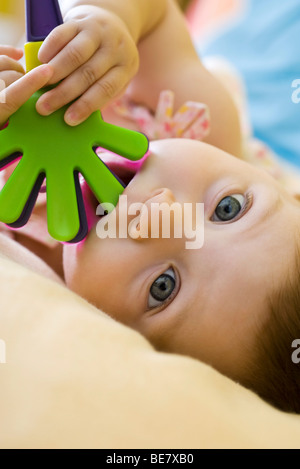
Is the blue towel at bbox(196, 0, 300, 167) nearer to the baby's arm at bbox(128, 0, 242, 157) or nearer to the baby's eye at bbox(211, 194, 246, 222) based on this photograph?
the baby's arm at bbox(128, 0, 242, 157)

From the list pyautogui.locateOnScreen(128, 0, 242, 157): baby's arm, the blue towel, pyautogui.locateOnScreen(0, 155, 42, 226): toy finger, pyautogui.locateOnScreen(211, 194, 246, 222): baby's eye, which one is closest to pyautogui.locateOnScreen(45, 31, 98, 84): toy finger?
pyautogui.locateOnScreen(0, 155, 42, 226): toy finger

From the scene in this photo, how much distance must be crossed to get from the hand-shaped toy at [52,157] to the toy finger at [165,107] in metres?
0.29

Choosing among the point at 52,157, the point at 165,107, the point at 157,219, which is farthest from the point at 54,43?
the point at 165,107

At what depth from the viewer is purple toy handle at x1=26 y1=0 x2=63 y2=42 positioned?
26.3 inches

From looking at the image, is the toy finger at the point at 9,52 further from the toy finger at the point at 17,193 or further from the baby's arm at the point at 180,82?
the baby's arm at the point at 180,82

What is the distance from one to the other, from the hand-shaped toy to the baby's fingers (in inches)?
0.8

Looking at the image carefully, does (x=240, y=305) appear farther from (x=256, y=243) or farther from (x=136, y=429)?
(x=136, y=429)

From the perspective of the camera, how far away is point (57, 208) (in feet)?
2.16

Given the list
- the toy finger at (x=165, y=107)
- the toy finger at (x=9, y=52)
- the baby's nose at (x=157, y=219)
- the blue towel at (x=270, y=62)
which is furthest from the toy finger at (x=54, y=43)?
the blue towel at (x=270, y=62)

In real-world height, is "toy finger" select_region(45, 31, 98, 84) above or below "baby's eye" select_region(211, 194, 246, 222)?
above

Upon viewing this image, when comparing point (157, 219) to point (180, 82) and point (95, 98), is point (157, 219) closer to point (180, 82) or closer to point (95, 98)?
point (95, 98)

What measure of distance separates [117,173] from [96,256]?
148 millimetres

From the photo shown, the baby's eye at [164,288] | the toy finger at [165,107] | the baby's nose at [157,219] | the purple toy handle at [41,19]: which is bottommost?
the baby's eye at [164,288]

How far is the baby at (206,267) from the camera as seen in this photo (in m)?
0.63
